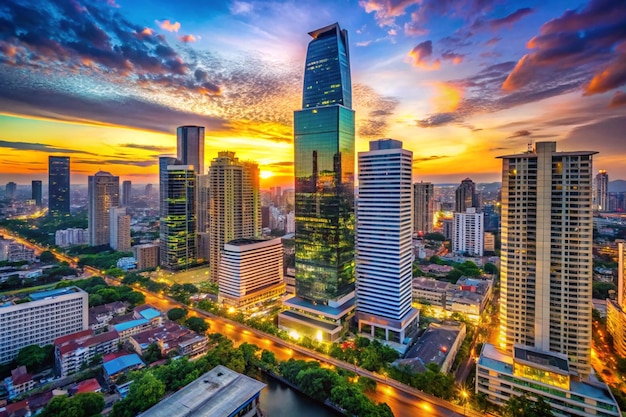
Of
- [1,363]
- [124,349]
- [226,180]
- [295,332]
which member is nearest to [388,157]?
[295,332]

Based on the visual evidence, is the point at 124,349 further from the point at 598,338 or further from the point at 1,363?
the point at 598,338

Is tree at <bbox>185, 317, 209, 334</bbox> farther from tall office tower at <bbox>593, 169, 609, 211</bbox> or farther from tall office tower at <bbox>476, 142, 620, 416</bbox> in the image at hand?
tall office tower at <bbox>593, 169, 609, 211</bbox>

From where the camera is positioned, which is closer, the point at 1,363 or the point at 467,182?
the point at 1,363

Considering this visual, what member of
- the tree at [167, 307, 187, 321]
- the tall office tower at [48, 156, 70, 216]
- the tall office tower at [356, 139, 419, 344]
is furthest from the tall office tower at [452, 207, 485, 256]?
the tall office tower at [48, 156, 70, 216]

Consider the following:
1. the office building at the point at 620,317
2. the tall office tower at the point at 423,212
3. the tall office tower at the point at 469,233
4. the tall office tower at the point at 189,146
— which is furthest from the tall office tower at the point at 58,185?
the office building at the point at 620,317

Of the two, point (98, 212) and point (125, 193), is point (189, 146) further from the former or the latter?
point (125, 193)

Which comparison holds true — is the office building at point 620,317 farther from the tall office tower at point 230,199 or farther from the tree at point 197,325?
the tall office tower at point 230,199
